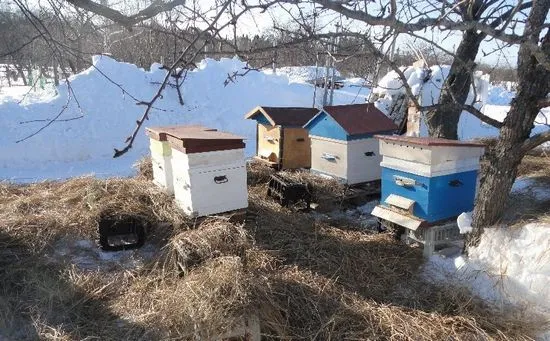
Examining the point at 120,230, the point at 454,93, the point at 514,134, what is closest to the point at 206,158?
the point at 120,230

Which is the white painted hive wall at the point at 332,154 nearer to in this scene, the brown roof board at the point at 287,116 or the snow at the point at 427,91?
the brown roof board at the point at 287,116

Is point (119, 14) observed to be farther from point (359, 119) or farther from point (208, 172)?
point (359, 119)

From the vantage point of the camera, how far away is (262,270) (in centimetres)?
282

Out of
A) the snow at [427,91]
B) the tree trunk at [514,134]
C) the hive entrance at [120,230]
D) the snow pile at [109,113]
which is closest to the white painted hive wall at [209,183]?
the hive entrance at [120,230]

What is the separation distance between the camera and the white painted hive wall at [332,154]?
3.97 m

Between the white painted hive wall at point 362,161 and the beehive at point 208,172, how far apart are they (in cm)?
112

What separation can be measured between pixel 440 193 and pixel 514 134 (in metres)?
0.60

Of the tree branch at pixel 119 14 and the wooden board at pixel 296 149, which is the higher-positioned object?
the tree branch at pixel 119 14

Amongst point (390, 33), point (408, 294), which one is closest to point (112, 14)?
point (390, 33)

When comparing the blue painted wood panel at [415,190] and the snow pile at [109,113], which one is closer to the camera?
the blue painted wood panel at [415,190]

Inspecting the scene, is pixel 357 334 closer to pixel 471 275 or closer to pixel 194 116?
pixel 471 275

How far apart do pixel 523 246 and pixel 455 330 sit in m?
0.75

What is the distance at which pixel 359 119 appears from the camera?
4082 mm

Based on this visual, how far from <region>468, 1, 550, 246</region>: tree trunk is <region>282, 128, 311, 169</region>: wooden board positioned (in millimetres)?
2200
